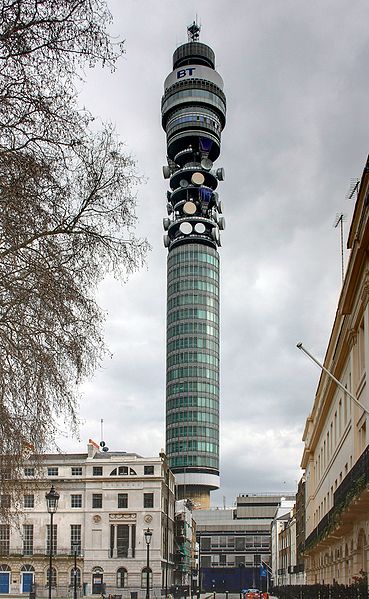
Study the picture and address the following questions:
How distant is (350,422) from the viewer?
32.4 meters

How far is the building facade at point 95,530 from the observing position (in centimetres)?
9850

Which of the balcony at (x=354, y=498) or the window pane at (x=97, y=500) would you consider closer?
the balcony at (x=354, y=498)

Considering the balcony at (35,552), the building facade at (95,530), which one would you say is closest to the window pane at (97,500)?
the building facade at (95,530)

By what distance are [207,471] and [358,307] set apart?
176m

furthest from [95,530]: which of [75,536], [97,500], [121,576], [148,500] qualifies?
[148,500]

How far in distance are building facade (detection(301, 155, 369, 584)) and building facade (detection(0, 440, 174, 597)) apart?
5040cm

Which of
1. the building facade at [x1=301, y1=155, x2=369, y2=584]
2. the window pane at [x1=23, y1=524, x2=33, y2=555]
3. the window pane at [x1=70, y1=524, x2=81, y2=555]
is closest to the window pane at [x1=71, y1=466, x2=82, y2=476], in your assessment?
the window pane at [x1=70, y1=524, x2=81, y2=555]

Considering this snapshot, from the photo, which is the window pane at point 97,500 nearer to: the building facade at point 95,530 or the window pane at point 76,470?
the building facade at point 95,530

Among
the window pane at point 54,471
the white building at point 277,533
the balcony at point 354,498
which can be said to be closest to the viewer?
the balcony at point 354,498

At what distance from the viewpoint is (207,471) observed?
19812 centimetres

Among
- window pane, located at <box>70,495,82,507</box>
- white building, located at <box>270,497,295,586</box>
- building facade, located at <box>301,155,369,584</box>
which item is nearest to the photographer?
building facade, located at <box>301,155,369,584</box>

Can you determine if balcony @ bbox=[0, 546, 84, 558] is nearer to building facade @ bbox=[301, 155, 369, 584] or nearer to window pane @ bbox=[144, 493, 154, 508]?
window pane @ bbox=[144, 493, 154, 508]

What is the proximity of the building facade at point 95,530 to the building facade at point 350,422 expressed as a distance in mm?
50400

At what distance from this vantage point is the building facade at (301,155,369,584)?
23.6 m
